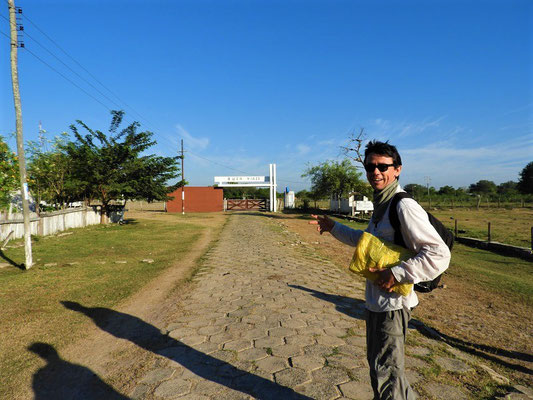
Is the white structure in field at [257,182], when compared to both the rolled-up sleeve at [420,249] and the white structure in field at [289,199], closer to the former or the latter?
the white structure in field at [289,199]

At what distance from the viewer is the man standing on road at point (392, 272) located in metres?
1.68

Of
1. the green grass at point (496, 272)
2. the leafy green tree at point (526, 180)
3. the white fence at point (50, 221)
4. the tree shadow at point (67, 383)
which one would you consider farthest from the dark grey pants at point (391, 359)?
the leafy green tree at point (526, 180)

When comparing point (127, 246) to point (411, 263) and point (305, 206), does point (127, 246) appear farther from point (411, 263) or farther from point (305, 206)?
point (305, 206)

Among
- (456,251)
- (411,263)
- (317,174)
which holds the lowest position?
(456,251)

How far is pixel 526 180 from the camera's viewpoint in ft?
156

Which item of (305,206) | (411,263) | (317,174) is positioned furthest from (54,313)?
(305,206)

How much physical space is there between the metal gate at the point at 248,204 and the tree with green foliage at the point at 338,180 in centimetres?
1012

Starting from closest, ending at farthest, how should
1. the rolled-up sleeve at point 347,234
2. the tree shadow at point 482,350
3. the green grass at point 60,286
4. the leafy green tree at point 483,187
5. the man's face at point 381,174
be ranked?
the man's face at point 381,174 < the rolled-up sleeve at point 347,234 < the tree shadow at point 482,350 < the green grass at point 60,286 < the leafy green tree at point 483,187

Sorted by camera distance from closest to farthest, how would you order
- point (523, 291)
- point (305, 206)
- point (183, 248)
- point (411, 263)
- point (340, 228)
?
point (411, 263) < point (340, 228) < point (523, 291) < point (183, 248) < point (305, 206)

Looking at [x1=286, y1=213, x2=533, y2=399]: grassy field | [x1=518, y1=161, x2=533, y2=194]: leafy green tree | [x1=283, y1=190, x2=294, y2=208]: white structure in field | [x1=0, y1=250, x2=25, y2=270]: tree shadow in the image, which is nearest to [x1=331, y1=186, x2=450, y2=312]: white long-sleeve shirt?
[x1=286, y1=213, x2=533, y2=399]: grassy field

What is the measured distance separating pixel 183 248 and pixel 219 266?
3.71 m

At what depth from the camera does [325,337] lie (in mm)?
3697

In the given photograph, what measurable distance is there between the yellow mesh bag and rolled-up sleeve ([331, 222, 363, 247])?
338mm

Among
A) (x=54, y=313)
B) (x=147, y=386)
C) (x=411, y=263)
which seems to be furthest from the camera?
(x=54, y=313)
